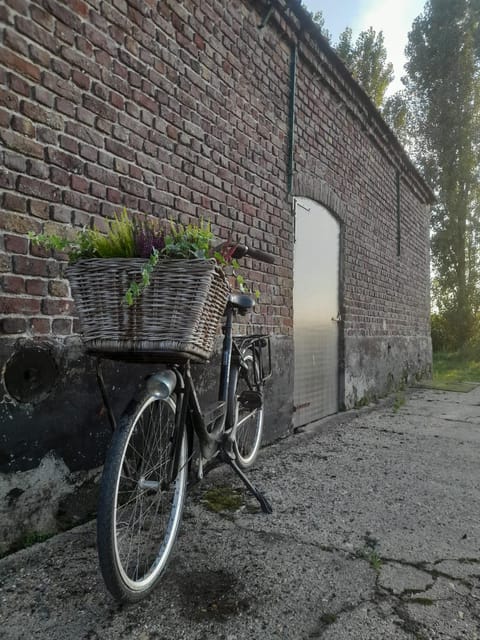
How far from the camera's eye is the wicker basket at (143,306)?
5.54 feet

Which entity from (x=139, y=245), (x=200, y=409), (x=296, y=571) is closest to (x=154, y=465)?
(x=200, y=409)

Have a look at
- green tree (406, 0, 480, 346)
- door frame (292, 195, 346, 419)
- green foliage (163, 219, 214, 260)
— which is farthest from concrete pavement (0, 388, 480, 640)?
green tree (406, 0, 480, 346)

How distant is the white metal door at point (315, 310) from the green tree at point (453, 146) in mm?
15107

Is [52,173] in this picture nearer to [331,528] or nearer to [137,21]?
[137,21]

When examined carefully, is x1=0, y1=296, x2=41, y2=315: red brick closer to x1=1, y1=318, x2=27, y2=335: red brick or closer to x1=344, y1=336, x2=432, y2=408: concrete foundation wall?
x1=1, y1=318, x2=27, y2=335: red brick

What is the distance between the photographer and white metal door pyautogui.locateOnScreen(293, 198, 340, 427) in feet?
16.2

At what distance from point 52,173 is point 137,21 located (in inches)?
49.5

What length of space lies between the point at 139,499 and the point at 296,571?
73cm

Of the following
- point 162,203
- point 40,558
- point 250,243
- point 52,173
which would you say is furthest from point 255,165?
point 40,558

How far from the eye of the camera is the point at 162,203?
3.02m

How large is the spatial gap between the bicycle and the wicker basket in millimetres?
224

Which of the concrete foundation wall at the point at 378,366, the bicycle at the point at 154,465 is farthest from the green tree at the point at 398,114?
the bicycle at the point at 154,465

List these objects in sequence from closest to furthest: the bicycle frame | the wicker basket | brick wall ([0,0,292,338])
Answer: the wicker basket, the bicycle frame, brick wall ([0,0,292,338])

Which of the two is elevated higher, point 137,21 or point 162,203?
point 137,21
